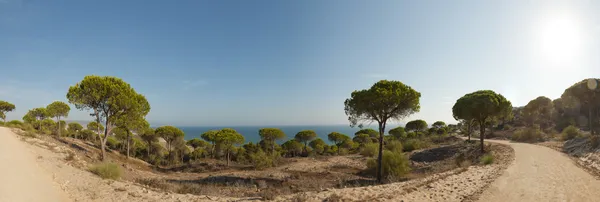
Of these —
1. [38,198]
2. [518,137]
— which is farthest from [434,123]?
[38,198]

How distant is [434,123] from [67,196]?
69383mm

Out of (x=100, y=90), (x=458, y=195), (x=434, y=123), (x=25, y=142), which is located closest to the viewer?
(x=458, y=195)

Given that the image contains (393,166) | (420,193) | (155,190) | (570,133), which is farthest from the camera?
(570,133)

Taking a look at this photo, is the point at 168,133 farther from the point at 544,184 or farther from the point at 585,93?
the point at 585,93

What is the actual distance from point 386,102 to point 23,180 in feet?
64.9

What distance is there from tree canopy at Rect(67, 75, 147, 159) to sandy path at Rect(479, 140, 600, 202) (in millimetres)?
25672

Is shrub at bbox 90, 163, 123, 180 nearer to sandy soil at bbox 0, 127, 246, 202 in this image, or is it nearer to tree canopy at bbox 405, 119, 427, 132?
sandy soil at bbox 0, 127, 246, 202

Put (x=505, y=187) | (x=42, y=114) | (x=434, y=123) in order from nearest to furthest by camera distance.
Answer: (x=505, y=187)
(x=42, y=114)
(x=434, y=123)

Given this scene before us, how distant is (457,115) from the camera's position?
2734 cm

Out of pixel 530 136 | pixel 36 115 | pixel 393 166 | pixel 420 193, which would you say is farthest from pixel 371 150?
pixel 36 115

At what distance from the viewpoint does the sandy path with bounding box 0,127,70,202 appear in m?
10.0

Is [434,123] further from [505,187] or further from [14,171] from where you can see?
[14,171]

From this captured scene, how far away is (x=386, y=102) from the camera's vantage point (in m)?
17.8

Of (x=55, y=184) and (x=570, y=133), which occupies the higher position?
(x=570, y=133)
